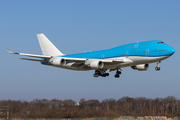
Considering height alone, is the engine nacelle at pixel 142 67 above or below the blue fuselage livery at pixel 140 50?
below

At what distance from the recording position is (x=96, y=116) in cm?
5034

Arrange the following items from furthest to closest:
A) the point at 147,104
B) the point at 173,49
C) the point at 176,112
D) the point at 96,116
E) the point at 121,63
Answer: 1. the point at 147,104
2. the point at 176,112
3. the point at 96,116
4. the point at 121,63
5. the point at 173,49

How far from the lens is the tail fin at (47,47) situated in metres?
61.1

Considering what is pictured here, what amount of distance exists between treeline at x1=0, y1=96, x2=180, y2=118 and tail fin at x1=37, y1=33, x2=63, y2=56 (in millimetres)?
10387

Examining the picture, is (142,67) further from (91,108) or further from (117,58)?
(91,108)

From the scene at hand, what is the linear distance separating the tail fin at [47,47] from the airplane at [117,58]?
5.03 m

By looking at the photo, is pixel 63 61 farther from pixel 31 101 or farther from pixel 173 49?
pixel 173 49

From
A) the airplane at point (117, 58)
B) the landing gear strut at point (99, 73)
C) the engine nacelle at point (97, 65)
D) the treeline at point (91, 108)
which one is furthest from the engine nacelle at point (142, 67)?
the treeline at point (91, 108)

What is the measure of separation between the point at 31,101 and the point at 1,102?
18.8 ft

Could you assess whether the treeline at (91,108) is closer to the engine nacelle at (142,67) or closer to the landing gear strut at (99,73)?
the landing gear strut at (99,73)

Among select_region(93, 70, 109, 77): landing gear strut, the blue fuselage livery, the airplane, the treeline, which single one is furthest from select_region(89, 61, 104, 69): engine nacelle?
the treeline

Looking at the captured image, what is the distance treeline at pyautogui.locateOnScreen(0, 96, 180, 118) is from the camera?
1980 inches

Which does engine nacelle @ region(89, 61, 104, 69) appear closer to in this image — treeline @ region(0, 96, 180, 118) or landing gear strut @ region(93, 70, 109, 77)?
landing gear strut @ region(93, 70, 109, 77)

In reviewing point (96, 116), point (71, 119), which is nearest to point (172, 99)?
point (96, 116)
